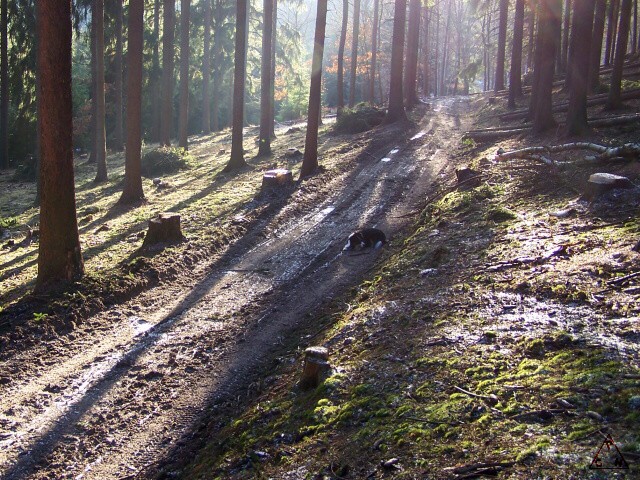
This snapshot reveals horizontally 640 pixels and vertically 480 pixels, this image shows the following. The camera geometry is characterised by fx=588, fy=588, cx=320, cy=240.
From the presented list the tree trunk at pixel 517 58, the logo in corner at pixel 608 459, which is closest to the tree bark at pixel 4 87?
the tree trunk at pixel 517 58

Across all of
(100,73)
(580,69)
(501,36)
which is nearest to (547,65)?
(580,69)

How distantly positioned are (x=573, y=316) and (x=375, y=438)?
266 centimetres

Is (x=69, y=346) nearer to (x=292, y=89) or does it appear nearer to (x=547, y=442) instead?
(x=547, y=442)

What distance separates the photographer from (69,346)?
27.6 feet

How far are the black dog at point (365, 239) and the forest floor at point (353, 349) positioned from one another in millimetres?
275

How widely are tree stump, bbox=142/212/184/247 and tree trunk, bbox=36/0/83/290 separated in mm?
2258

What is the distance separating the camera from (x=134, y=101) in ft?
57.1

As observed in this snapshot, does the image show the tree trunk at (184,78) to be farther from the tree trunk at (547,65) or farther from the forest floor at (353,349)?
the tree trunk at (547,65)

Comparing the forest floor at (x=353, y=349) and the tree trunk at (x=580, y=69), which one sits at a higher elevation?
the tree trunk at (x=580, y=69)

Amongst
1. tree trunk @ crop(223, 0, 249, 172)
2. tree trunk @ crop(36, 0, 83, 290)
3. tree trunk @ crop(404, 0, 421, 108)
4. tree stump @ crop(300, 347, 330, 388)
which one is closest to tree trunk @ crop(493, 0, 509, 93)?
tree trunk @ crop(404, 0, 421, 108)

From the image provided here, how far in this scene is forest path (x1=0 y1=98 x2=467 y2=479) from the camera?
6.18 metres

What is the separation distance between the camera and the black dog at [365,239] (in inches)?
492

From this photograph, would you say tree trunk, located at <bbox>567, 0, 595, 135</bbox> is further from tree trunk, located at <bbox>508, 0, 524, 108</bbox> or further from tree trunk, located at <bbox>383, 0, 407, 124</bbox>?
tree trunk, located at <bbox>508, 0, 524, 108</bbox>

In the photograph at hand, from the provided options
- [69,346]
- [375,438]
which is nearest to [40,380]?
[69,346]
